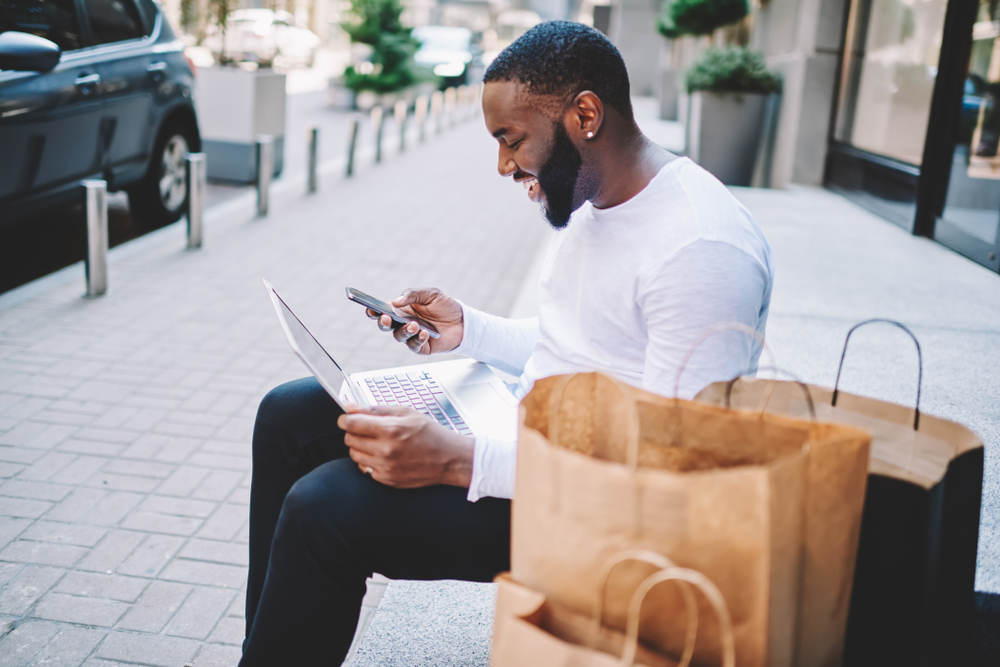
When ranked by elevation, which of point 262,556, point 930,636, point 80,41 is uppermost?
point 80,41

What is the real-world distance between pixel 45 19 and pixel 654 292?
212 inches

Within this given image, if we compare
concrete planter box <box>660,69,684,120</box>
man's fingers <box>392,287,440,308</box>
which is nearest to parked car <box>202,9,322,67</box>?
concrete planter box <box>660,69,684,120</box>

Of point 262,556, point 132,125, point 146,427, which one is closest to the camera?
point 262,556

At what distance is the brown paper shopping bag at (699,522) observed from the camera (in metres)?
1.06

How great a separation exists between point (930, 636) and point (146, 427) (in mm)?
3304

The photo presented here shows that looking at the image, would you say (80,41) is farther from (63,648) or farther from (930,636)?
(930,636)

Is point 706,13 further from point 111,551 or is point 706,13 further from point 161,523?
point 111,551

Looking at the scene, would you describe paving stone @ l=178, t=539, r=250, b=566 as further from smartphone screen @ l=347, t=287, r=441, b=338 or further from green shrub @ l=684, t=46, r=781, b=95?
green shrub @ l=684, t=46, r=781, b=95

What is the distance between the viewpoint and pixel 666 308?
5.50 feet

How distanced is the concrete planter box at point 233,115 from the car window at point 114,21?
2.74m

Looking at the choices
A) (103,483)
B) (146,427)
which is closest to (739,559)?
(103,483)

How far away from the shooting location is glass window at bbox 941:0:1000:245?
5.67 metres

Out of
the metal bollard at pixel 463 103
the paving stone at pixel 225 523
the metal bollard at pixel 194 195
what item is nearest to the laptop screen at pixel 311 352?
the paving stone at pixel 225 523

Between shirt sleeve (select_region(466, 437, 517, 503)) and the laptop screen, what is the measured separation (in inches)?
11.4
